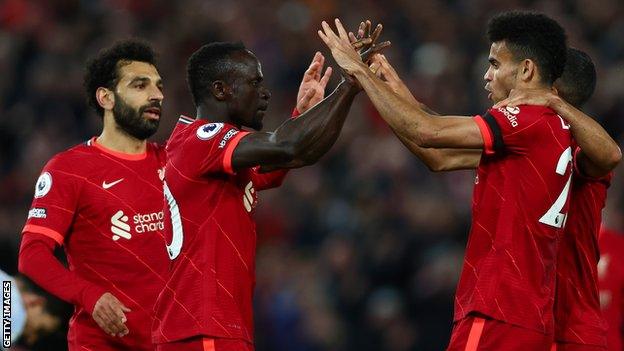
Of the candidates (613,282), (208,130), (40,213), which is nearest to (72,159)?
(40,213)

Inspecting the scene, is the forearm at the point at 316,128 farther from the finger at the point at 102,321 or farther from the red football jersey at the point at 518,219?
the finger at the point at 102,321

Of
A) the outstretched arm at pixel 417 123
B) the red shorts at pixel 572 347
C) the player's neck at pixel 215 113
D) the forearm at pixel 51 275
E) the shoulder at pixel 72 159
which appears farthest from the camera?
the shoulder at pixel 72 159

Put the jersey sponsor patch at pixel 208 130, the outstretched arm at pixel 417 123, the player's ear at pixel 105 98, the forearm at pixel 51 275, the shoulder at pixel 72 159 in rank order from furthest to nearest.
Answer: the player's ear at pixel 105 98
the shoulder at pixel 72 159
the forearm at pixel 51 275
the jersey sponsor patch at pixel 208 130
the outstretched arm at pixel 417 123

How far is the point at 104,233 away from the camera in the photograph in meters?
6.55

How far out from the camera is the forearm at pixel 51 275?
612 centimetres

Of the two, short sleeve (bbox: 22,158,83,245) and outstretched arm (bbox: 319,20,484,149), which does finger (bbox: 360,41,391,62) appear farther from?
short sleeve (bbox: 22,158,83,245)

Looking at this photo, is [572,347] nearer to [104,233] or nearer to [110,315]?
[110,315]

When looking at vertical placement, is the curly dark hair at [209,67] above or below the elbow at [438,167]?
above

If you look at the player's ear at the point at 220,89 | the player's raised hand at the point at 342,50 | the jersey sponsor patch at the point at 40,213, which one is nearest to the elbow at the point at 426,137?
the player's raised hand at the point at 342,50

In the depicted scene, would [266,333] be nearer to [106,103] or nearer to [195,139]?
[106,103]

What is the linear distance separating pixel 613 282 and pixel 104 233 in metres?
3.75

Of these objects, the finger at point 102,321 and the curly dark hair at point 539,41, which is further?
the finger at point 102,321

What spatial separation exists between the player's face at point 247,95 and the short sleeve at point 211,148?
0.23m

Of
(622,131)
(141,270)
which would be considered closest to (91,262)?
(141,270)
